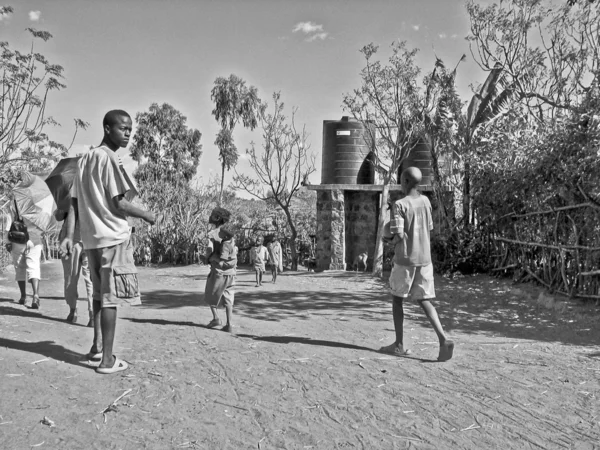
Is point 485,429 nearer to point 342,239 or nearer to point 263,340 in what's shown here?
point 263,340

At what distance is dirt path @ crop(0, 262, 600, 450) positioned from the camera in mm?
3031

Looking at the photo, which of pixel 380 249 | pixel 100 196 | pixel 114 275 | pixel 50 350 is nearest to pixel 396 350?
pixel 114 275

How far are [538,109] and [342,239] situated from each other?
563 cm

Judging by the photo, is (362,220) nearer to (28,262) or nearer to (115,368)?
(28,262)

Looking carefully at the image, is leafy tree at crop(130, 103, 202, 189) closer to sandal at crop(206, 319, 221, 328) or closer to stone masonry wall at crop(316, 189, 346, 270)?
stone masonry wall at crop(316, 189, 346, 270)

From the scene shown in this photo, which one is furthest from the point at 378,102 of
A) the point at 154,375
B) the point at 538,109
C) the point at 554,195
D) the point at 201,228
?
the point at 154,375

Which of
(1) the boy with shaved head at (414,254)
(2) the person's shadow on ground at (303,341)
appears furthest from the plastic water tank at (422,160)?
(1) the boy with shaved head at (414,254)

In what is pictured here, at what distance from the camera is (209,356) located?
466 centimetres

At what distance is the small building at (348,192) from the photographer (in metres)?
14.4

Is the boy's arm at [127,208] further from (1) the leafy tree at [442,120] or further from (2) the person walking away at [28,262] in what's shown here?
(1) the leafy tree at [442,120]

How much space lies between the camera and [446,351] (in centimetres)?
462

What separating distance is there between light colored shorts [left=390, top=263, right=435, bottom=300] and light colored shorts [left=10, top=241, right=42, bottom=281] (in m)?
4.69

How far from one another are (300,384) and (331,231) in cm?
1053

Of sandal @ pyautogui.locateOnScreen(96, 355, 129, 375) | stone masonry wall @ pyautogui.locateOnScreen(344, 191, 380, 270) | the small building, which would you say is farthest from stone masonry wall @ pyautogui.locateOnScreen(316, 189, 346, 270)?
sandal @ pyautogui.locateOnScreen(96, 355, 129, 375)
